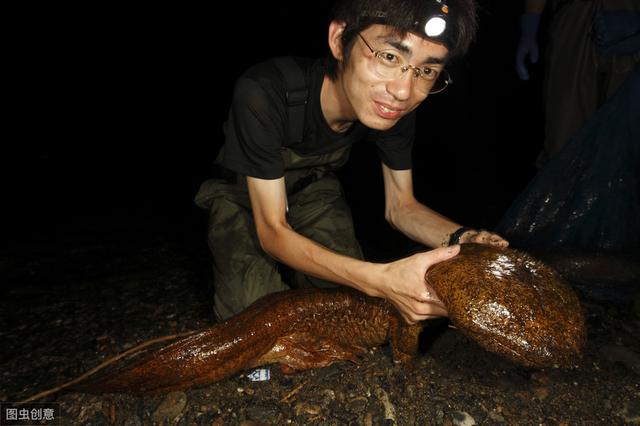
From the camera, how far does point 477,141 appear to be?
28.6 feet

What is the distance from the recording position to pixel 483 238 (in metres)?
2.57

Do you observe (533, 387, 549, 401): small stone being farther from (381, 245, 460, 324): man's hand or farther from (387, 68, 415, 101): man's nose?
(387, 68, 415, 101): man's nose

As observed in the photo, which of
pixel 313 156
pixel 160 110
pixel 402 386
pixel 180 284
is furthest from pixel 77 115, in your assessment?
pixel 402 386

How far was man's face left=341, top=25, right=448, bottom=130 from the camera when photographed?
210 centimetres

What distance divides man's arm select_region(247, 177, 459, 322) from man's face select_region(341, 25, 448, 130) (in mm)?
752

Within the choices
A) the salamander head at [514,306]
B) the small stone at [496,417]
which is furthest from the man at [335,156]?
the small stone at [496,417]

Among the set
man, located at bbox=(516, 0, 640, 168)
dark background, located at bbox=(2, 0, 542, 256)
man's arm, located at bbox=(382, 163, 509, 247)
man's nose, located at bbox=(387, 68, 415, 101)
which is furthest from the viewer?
dark background, located at bbox=(2, 0, 542, 256)

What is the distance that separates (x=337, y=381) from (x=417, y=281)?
3.10 ft

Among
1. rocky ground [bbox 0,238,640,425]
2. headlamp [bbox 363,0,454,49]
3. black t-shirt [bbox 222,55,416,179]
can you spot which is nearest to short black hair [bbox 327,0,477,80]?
headlamp [bbox 363,0,454,49]

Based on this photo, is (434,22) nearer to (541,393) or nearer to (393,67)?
(393,67)

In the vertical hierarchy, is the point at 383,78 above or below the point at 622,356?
above

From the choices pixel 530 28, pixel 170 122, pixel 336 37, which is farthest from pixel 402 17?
pixel 170 122

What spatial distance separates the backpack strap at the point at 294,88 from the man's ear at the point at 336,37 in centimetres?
31

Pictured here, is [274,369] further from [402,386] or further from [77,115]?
[77,115]
